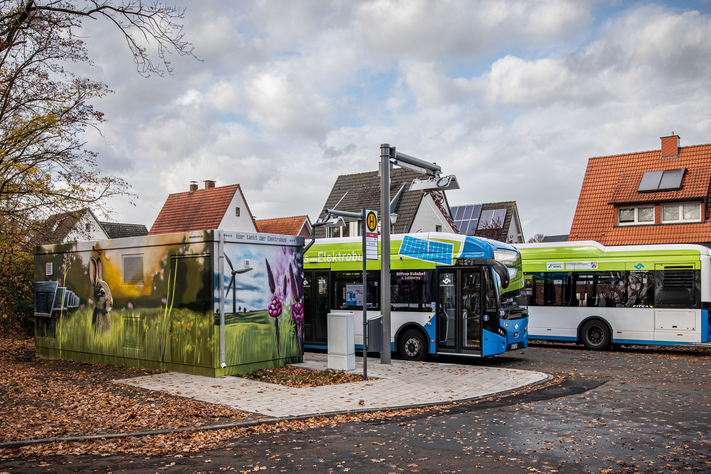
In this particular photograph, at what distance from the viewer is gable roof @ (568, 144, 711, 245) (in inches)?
1123

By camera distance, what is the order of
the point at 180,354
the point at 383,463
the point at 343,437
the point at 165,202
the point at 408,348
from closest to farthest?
the point at 383,463 → the point at 343,437 → the point at 180,354 → the point at 408,348 → the point at 165,202

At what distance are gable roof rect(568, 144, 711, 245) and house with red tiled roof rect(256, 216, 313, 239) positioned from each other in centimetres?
2227

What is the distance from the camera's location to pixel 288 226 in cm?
4984

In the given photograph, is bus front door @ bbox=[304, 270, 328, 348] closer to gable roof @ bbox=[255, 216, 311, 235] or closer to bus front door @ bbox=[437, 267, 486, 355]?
bus front door @ bbox=[437, 267, 486, 355]

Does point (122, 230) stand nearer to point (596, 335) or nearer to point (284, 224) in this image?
point (284, 224)

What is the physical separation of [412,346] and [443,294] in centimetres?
152

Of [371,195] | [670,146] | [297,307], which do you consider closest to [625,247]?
[297,307]

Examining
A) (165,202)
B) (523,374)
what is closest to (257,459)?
(523,374)

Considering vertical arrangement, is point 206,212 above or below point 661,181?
below

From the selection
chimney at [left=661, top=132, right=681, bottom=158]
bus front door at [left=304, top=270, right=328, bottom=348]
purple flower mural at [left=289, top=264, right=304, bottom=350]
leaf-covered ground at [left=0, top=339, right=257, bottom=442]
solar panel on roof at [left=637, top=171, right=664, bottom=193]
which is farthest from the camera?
chimney at [left=661, top=132, right=681, bottom=158]

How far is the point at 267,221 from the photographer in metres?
52.3

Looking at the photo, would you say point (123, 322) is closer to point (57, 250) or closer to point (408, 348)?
point (57, 250)

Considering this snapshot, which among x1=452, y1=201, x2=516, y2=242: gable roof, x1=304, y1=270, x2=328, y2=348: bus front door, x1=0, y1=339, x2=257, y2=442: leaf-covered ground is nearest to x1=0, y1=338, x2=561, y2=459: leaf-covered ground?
x1=0, y1=339, x2=257, y2=442: leaf-covered ground

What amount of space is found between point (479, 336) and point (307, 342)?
499 centimetres
